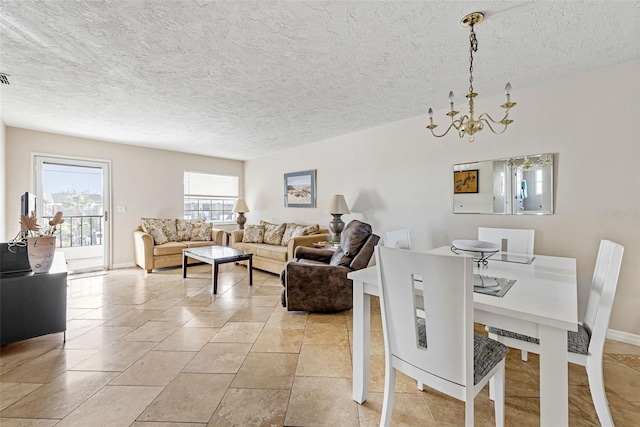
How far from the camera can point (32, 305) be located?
2.10 m

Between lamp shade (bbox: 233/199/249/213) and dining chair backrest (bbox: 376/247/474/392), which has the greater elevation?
lamp shade (bbox: 233/199/249/213)

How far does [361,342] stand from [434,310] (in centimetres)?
64

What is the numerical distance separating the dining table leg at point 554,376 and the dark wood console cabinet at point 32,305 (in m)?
3.28

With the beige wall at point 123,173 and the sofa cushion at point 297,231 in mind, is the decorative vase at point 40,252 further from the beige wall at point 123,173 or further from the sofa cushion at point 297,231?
the sofa cushion at point 297,231

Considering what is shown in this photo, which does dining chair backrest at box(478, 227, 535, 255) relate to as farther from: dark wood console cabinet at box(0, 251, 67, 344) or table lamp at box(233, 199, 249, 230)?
table lamp at box(233, 199, 249, 230)

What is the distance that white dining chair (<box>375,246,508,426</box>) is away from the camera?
104cm

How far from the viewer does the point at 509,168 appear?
2.84 metres

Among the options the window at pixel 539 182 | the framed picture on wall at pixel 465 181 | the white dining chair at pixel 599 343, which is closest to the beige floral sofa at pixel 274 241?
the framed picture on wall at pixel 465 181

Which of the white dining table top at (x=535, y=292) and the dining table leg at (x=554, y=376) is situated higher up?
the white dining table top at (x=535, y=292)

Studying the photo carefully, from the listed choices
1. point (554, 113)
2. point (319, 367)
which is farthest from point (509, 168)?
point (319, 367)

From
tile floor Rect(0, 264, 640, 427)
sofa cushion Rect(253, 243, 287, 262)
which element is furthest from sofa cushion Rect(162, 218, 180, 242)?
tile floor Rect(0, 264, 640, 427)

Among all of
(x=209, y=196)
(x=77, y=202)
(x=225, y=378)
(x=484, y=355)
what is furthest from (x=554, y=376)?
(x=77, y=202)

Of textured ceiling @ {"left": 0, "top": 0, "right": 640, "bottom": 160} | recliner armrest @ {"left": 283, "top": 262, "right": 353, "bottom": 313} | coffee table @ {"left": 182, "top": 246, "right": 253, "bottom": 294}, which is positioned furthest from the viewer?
coffee table @ {"left": 182, "top": 246, "right": 253, "bottom": 294}

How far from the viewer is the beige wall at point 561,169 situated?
7.38ft
